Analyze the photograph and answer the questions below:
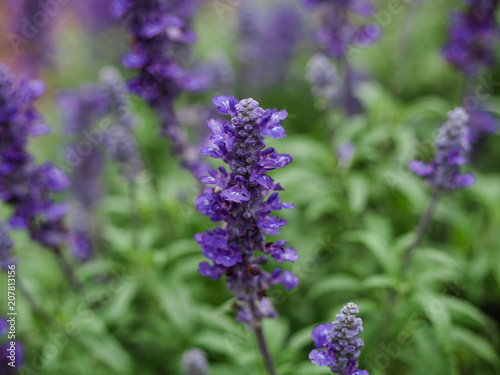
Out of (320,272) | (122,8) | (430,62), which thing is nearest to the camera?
(122,8)

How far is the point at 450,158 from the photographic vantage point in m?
3.83

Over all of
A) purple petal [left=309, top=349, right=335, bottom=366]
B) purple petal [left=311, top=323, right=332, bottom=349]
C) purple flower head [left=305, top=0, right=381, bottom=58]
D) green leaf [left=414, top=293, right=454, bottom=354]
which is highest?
purple flower head [left=305, top=0, right=381, bottom=58]

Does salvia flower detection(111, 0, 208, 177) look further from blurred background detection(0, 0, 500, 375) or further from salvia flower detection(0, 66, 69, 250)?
salvia flower detection(0, 66, 69, 250)

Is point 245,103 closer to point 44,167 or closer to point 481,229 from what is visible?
point 44,167

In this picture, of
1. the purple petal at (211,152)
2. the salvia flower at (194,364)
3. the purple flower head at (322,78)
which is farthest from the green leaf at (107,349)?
the purple flower head at (322,78)

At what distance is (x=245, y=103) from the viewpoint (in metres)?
2.65

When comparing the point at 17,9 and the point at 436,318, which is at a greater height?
the point at 17,9

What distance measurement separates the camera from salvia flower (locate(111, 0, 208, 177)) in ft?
15.1

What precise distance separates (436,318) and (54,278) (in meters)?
4.65

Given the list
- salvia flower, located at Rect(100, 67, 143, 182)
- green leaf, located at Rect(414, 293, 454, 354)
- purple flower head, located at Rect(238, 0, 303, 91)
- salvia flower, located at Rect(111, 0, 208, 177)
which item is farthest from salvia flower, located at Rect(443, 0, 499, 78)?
salvia flower, located at Rect(100, 67, 143, 182)

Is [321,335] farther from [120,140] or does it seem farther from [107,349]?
[120,140]

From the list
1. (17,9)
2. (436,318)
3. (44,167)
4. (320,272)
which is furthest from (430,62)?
(17,9)

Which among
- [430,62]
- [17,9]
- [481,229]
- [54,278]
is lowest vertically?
[54,278]

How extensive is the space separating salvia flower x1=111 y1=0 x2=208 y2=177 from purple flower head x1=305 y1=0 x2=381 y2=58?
169 cm
